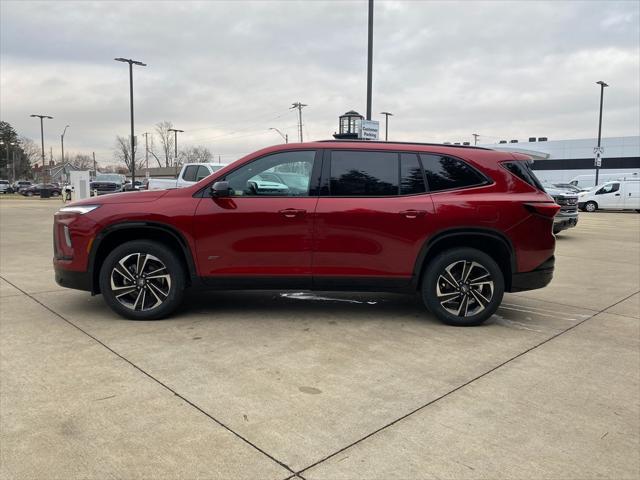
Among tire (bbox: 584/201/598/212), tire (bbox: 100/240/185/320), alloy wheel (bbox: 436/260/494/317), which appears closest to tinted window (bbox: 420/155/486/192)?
alloy wheel (bbox: 436/260/494/317)

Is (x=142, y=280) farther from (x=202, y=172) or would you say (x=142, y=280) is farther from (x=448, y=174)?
(x=202, y=172)

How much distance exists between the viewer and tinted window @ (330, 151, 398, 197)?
4926 mm

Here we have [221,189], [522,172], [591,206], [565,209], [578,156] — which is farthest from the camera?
[578,156]

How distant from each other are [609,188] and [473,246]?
1027 inches

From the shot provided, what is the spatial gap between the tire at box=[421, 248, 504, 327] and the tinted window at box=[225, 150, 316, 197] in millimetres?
1465

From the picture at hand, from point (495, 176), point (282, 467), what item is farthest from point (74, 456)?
point (495, 176)

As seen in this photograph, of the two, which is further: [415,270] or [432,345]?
[415,270]

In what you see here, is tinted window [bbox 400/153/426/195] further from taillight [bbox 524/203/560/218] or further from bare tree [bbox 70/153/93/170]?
bare tree [bbox 70/153/93/170]

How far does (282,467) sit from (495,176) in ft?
11.5

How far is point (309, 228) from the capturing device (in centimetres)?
482

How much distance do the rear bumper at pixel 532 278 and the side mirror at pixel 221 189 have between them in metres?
2.84

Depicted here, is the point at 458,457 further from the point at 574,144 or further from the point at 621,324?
the point at 574,144

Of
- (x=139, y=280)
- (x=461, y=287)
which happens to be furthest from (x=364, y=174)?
(x=139, y=280)

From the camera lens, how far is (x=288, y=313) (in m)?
5.39
